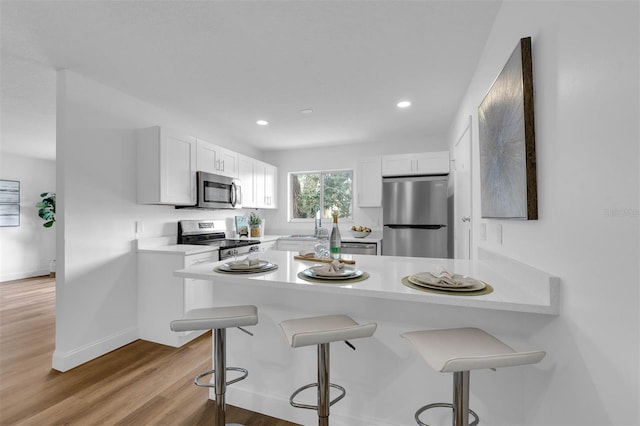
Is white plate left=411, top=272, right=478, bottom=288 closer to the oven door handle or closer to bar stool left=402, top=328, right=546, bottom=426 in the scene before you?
bar stool left=402, top=328, right=546, bottom=426

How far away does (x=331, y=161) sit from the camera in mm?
5223

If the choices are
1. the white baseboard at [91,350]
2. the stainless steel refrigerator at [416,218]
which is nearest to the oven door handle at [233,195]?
the white baseboard at [91,350]

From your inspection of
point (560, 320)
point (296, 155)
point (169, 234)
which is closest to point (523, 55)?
point (560, 320)

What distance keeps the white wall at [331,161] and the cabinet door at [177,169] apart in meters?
2.19

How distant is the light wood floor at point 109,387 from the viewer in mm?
1858

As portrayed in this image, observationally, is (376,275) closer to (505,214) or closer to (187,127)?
(505,214)

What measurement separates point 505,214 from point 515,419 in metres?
0.95

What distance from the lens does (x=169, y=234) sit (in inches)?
139

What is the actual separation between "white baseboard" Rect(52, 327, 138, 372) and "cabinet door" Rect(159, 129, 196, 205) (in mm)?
1314

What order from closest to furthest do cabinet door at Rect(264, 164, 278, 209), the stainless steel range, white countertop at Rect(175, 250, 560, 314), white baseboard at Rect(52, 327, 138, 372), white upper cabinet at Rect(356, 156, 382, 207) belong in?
white countertop at Rect(175, 250, 560, 314)
white baseboard at Rect(52, 327, 138, 372)
the stainless steel range
white upper cabinet at Rect(356, 156, 382, 207)
cabinet door at Rect(264, 164, 278, 209)

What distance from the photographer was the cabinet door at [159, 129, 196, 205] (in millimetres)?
3043

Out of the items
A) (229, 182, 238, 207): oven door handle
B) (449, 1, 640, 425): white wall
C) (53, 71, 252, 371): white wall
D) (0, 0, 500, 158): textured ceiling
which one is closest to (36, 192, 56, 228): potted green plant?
(0, 0, 500, 158): textured ceiling

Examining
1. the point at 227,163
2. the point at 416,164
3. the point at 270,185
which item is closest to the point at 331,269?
the point at 227,163

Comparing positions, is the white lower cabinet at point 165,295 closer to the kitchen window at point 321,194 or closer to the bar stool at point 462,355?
the bar stool at point 462,355
